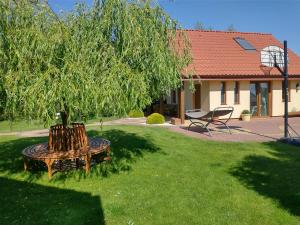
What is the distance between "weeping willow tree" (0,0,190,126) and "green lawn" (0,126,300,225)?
5.40 ft

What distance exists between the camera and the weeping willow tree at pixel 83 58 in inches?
230

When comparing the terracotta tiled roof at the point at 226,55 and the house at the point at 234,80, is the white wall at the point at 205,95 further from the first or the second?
the terracotta tiled roof at the point at 226,55

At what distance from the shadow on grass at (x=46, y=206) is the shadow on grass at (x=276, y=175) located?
11.3ft

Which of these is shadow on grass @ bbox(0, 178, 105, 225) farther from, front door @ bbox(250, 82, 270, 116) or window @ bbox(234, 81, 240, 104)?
front door @ bbox(250, 82, 270, 116)

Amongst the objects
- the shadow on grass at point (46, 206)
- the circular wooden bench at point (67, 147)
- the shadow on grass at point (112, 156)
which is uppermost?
the circular wooden bench at point (67, 147)

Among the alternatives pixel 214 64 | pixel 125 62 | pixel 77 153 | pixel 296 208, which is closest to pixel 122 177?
pixel 77 153

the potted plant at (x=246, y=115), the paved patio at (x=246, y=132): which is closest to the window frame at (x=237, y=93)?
the potted plant at (x=246, y=115)

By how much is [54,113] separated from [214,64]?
1503 centimetres

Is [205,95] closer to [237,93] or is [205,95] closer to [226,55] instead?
[237,93]

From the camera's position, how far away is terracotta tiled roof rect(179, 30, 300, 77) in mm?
19281

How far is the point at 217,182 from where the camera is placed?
24.8 ft

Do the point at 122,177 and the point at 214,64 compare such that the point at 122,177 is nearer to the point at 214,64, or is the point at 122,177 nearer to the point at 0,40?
the point at 0,40

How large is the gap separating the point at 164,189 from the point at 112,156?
3057 millimetres

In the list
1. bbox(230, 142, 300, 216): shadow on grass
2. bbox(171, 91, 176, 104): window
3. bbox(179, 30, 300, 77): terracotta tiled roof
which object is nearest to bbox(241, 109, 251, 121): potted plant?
bbox(179, 30, 300, 77): terracotta tiled roof
